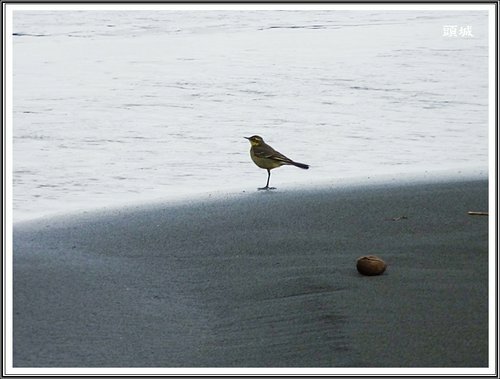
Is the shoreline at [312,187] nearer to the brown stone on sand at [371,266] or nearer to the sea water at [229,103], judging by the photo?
the sea water at [229,103]

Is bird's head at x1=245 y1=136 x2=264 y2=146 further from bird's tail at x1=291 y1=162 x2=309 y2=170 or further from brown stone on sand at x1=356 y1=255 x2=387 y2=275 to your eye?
brown stone on sand at x1=356 y1=255 x2=387 y2=275

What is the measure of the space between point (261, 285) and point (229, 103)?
3.36 metres

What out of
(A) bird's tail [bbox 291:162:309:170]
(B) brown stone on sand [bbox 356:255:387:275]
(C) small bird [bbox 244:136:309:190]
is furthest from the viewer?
(C) small bird [bbox 244:136:309:190]

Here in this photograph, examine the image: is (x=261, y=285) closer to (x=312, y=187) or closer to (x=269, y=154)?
(x=312, y=187)

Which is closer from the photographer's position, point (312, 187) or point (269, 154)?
point (312, 187)

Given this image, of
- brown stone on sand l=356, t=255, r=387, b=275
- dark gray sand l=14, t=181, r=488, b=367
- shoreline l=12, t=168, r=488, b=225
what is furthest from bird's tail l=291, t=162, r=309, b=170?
brown stone on sand l=356, t=255, r=387, b=275

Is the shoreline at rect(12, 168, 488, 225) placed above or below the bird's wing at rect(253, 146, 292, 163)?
below

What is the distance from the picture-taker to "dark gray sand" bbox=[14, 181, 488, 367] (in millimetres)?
3602

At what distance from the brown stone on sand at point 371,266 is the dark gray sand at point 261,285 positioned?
4cm

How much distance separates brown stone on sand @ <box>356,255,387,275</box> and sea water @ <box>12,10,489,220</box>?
5.07 ft

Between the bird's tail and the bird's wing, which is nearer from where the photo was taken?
the bird's tail

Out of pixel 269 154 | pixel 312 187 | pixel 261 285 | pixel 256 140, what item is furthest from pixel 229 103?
pixel 261 285

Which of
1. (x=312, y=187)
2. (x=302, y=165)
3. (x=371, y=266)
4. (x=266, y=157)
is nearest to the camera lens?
(x=371, y=266)

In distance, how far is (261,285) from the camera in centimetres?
→ 436
